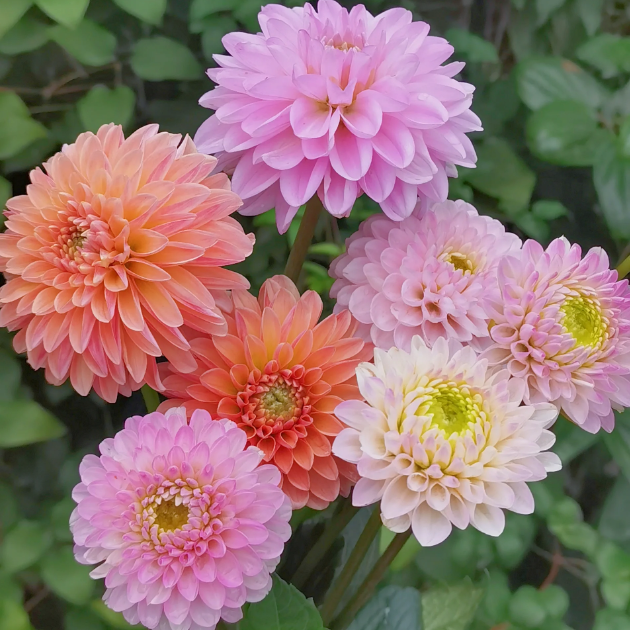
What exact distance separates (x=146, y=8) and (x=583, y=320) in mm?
352

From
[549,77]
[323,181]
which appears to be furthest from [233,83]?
[549,77]

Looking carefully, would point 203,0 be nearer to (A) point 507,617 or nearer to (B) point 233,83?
(B) point 233,83

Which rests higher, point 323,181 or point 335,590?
point 323,181

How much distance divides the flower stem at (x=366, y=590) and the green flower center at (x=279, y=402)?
0.25 ft

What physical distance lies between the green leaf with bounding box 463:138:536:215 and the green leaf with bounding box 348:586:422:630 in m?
0.41

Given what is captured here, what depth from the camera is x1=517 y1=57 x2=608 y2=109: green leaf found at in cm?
55

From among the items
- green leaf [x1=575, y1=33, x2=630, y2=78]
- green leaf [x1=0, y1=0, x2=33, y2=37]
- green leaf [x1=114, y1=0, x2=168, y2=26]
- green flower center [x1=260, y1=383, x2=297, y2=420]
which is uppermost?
green leaf [x1=575, y1=33, x2=630, y2=78]

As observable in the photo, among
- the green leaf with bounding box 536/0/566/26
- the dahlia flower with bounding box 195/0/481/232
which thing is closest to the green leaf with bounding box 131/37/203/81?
the dahlia flower with bounding box 195/0/481/232

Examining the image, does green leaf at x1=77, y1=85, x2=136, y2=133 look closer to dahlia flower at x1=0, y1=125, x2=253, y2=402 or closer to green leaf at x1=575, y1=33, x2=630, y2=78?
dahlia flower at x1=0, y1=125, x2=253, y2=402

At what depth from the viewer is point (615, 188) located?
1.62 ft

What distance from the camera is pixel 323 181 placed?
0.27 m

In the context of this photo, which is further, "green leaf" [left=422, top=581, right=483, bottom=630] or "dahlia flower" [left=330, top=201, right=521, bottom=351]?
"green leaf" [left=422, top=581, right=483, bottom=630]

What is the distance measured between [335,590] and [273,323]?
0.47 ft

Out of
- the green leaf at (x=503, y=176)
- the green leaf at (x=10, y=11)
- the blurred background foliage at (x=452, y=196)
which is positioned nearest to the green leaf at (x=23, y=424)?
the blurred background foliage at (x=452, y=196)
